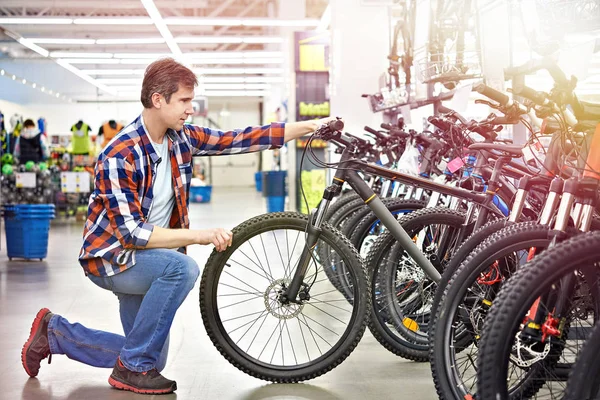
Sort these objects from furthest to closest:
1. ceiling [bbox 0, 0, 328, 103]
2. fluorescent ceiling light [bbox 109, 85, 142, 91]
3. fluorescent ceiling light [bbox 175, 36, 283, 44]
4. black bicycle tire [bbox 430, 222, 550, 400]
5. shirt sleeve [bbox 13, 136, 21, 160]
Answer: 1. fluorescent ceiling light [bbox 109, 85, 142, 91]
2. fluorescent ceiling light [bbox 175, 36, 283, 44]
3. shirt sleeve [bbox 13, 136, 21, 160]
4. ceiling [bbox 0, 0, 328, 103]
5. black bicycle tire [bbox 430, 222, 550, 400]

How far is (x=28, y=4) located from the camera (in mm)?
15867

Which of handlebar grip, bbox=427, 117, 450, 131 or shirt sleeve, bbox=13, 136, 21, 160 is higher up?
handlebar grip, bbox=427, 117, 450, 131

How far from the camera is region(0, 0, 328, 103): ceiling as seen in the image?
47.0ft

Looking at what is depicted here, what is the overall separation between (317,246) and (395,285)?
1.67 feet

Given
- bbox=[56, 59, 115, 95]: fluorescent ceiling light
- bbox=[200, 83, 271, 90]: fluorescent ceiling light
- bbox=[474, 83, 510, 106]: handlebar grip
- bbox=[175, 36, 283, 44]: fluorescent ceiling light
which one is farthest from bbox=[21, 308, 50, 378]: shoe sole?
bbox=[200, 83, 271, 90]: fluorescent ceiling light

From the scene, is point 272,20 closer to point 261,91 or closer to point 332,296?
point 332,296

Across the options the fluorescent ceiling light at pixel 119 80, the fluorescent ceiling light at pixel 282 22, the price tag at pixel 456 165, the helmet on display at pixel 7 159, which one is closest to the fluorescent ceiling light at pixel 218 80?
the fluorescent ceiling light at pixel 119 80

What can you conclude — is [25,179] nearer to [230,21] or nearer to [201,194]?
[230,21]

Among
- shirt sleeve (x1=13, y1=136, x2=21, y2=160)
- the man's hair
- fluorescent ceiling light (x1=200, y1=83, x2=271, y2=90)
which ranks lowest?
shirt sleeve (x1=13, y1=136, x2=21, y2=160)

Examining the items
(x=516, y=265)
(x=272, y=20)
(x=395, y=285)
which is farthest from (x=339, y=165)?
(x=272, y=20)

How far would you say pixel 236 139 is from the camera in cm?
356

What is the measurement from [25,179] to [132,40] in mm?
3278

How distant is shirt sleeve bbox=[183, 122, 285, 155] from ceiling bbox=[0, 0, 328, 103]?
9.11 m

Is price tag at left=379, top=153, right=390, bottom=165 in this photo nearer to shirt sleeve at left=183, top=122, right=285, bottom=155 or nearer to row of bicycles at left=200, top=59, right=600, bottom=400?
row of bicycles at left=200, top=59, right=600, bottom=400
